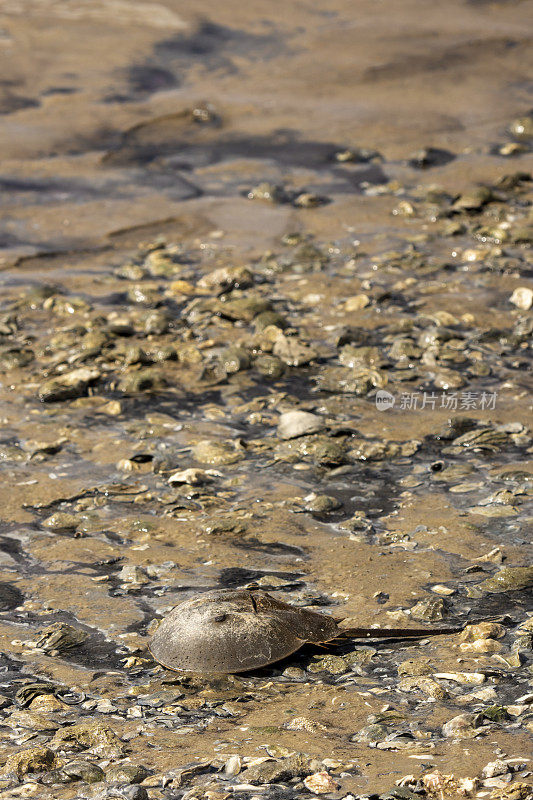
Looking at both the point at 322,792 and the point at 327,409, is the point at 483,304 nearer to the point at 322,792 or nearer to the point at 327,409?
the point at 327,409

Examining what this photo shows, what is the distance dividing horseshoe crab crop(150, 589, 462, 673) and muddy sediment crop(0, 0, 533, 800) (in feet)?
0.23

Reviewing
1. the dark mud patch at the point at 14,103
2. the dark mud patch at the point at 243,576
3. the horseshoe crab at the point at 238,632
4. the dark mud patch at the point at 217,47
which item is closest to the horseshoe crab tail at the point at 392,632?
the horseshoe crab at the point at 238,632

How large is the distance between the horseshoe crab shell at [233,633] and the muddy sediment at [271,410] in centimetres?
8

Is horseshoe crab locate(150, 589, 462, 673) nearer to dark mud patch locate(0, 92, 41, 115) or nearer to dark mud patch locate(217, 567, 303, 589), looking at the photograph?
dark mud patch locate(217, 567, 303, 589)

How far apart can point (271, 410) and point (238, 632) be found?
6.69 feet

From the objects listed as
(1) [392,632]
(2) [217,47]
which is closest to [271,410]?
(1) [392,632]

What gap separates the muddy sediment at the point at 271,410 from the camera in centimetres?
253

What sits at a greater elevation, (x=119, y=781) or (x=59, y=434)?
(x=119, y=781)

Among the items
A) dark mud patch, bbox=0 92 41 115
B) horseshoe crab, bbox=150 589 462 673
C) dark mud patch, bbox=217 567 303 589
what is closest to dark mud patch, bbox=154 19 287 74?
dark mud patch, bbox=0 92 41 115

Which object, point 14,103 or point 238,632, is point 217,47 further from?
point 238,632

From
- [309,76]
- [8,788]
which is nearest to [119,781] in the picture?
[8,788]

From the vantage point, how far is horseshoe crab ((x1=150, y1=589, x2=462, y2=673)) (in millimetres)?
2768

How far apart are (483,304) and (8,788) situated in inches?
167

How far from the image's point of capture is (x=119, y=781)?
2.29m
